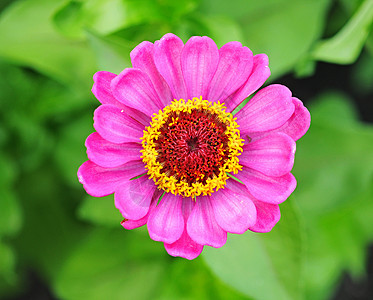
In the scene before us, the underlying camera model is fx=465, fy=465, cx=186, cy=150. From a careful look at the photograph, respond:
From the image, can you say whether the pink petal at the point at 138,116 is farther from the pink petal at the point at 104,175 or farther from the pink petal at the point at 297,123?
the pink petal at the point at 297,123

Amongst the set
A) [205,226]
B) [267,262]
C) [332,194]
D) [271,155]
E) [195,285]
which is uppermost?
[271,155]

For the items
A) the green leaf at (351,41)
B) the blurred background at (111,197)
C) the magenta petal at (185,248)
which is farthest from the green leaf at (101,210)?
the green leaf at (351,41)

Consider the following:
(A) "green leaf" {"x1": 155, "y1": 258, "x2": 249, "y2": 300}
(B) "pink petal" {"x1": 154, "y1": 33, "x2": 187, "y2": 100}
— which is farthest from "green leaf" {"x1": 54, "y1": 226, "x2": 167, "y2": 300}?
(B) "pink petal" {"x1": 154, "y1": 33, "x2": 187, "y2": 100}

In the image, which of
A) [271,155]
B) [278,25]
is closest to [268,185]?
[271,155]

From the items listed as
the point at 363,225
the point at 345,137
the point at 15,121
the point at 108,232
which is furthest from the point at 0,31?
the point at 363,225

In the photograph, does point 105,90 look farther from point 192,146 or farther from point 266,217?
point 266,217
